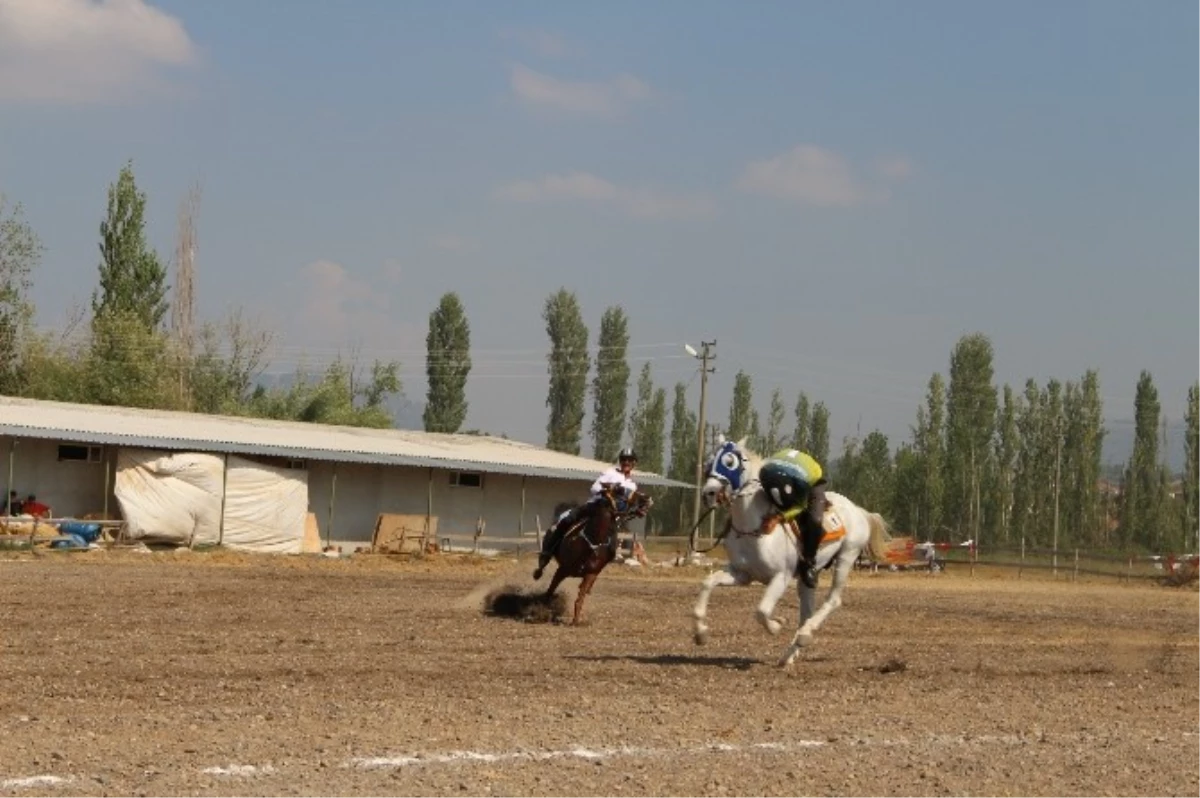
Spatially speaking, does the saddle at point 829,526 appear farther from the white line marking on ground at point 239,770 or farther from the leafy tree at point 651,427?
the leafy tree at point 651,427

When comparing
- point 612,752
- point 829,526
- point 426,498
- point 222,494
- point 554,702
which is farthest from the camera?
point 426,498

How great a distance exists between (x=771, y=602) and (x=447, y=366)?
76861 mm

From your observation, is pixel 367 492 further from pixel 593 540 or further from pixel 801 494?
pixel 801 494

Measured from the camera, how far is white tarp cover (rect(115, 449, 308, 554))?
39.5 metres

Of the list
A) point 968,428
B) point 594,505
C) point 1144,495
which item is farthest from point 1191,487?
point 594,505

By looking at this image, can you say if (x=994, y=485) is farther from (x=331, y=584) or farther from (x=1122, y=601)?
(x=331, y=584)

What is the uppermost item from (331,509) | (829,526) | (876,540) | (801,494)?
(801,494)

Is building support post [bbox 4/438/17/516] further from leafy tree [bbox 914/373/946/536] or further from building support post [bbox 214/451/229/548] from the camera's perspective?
leafy tree [bbox 914/373/946/536]

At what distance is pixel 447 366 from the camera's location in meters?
90.9

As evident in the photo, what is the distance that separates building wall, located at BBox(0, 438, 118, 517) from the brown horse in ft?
79.0

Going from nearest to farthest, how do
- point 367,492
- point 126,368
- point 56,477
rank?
1. point 56,477
2. point 367,492
3. point 126,368

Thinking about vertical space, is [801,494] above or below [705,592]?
above

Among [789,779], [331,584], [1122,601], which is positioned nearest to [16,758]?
[789,779]

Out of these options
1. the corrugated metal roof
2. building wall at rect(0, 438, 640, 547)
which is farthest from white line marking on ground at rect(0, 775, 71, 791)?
building wall at rect(0, 438, 640, 547)
